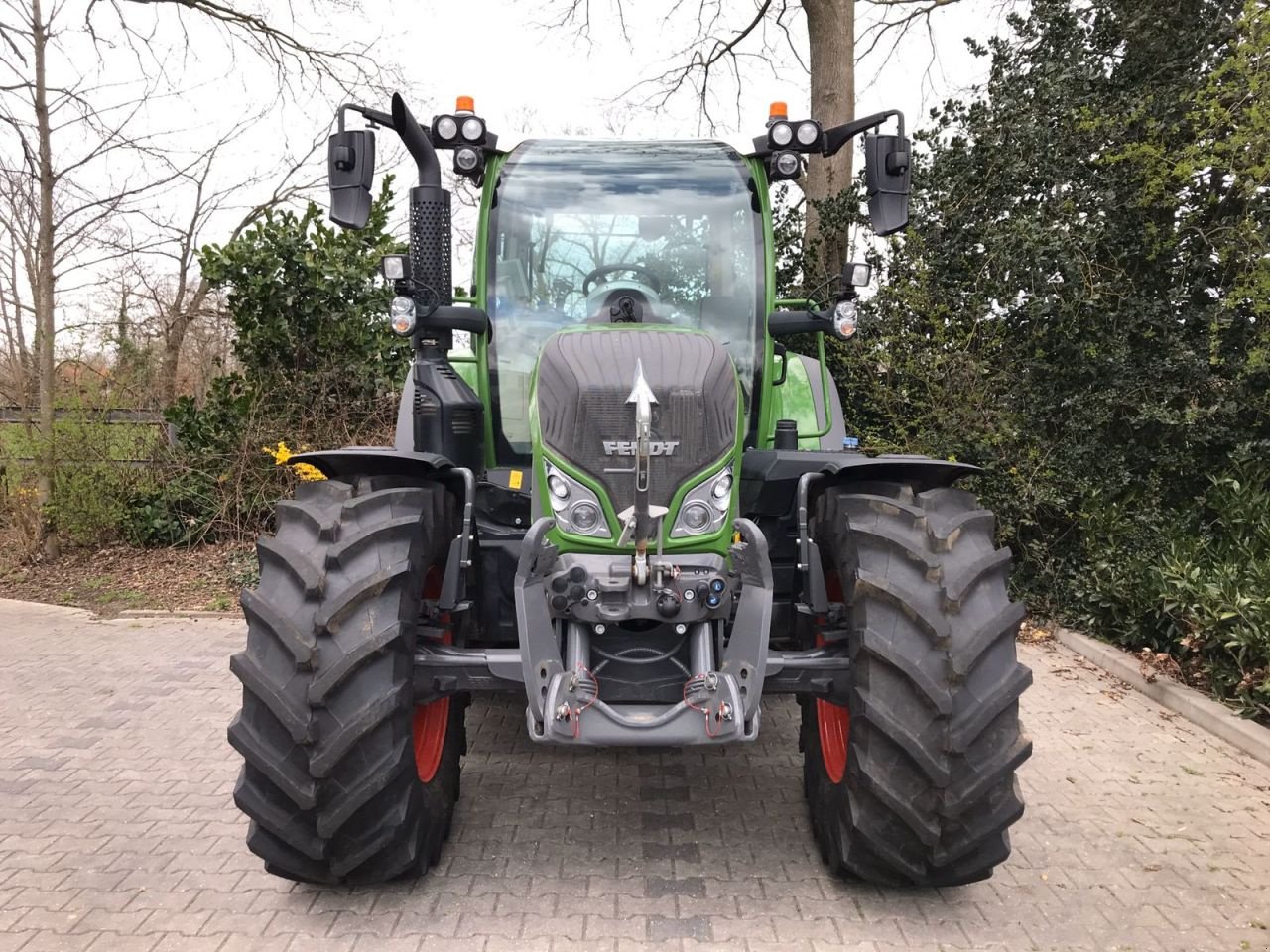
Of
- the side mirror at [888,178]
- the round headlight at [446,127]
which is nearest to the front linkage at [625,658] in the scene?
the side mirror at [888,178]

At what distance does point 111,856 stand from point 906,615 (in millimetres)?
2911

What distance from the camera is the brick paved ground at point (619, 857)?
2748 millimetres

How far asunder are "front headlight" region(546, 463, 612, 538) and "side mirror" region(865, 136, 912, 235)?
1608mm

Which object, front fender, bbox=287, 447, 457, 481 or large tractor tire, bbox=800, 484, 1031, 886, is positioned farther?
front fender, bbox=287, 447, 457, 481

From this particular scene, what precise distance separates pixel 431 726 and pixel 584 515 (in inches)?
40.1

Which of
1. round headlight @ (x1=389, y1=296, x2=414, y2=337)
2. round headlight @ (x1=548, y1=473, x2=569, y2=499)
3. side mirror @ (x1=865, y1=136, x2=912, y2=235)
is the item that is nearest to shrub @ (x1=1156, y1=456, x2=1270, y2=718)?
side mirror @ (x1=865, y1=136, x2=912, y2=235)

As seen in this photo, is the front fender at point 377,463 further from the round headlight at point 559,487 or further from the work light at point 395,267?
the work light at point 395,267

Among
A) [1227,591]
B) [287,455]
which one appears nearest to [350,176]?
[287,455]

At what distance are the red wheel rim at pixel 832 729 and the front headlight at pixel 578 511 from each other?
90 cm

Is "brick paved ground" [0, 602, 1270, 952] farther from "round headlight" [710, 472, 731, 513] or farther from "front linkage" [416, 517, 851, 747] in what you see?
"round headlight" [710, 472, 731, 513]

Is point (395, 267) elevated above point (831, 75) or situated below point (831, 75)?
below

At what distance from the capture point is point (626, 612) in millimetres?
2727

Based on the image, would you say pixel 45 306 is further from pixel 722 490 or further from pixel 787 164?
pixel 722 490

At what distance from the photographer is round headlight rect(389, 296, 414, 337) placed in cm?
341
